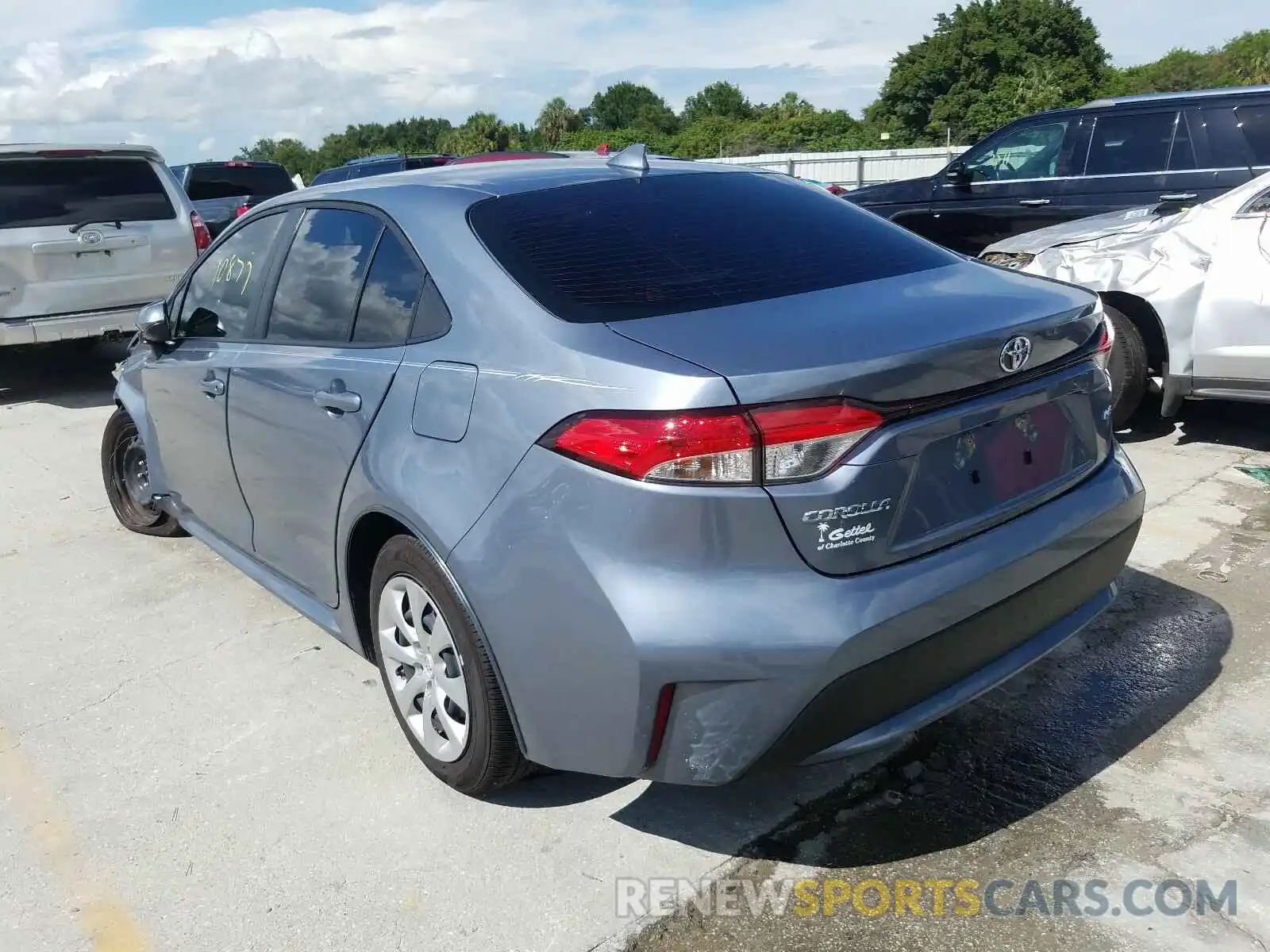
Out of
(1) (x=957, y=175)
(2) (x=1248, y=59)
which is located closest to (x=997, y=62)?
(2) (x=1248, y=59)

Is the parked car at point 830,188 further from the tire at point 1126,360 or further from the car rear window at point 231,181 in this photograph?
the car rear window at point 231,181

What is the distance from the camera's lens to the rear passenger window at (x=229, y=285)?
3.76 metres

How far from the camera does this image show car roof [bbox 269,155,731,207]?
10.3ft

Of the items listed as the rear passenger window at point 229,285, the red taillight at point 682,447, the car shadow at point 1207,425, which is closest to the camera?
the red taillight at point 682,447

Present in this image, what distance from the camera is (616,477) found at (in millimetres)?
2252

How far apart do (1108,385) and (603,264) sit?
1.40 metres

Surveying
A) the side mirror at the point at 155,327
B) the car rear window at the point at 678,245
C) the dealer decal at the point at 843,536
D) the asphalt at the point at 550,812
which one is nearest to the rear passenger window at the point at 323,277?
the car rear window at the point at 678,245

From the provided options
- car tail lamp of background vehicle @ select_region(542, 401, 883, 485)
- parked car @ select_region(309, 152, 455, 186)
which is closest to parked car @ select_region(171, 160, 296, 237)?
parked car @ select_region(309, 152, 455, 186)

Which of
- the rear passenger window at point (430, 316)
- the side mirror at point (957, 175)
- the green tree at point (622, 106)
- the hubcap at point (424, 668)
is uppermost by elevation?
the rear passenger window at point (430, 316)

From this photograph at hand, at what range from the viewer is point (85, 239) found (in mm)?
7988

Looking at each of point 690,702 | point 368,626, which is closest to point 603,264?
point 690,702

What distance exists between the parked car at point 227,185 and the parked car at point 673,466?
501 inches

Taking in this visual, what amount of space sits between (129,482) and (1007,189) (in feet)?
21.3

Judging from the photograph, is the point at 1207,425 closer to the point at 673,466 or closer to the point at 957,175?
the point at 957,175
